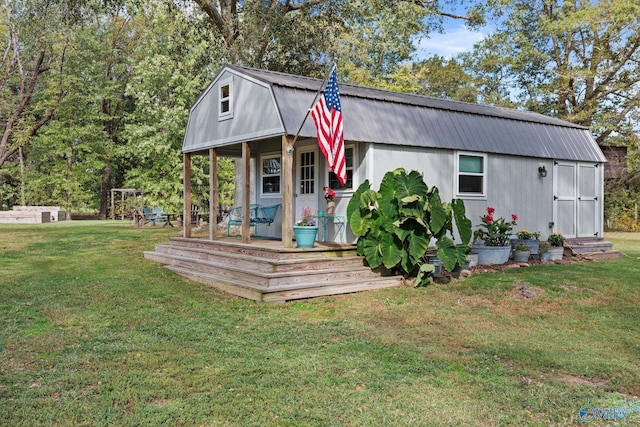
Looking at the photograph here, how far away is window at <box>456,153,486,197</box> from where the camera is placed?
9.90 metres

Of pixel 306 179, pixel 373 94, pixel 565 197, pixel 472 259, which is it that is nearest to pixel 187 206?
pixel 306 179

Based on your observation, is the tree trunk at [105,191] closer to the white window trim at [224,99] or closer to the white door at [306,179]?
the white window trim at [224,99]

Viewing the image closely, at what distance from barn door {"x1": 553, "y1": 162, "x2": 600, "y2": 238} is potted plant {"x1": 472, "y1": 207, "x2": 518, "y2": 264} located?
2.59m

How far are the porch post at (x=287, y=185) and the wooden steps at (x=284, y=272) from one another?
0.29 meters

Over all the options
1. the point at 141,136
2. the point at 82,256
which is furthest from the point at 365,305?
the point at 141,136

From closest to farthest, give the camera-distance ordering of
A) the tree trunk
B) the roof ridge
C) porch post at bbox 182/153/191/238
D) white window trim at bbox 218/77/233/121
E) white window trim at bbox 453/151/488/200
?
the roof ridge
white window trim at bbox 218/77/233/121
white window trim at bbox 453/151/488/200
porch post at bbox 182/153/191/238
the tree trunk

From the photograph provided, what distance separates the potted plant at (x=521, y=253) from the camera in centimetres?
980

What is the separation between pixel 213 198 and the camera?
31.7 feet

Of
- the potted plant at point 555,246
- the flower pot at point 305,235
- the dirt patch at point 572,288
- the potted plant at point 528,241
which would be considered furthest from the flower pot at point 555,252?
the flower pot at point 305,235

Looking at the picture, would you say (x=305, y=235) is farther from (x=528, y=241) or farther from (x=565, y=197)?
(x=565, y=197)

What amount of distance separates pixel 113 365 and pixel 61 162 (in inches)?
1097

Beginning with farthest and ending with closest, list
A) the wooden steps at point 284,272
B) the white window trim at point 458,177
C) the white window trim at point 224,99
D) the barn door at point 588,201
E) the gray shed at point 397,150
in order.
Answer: the barn door at point 588,201 → the white window trim at point 458,177 → the white window trim at point 224,99 → the gray shed at point 397,150 → the wooden steps at point 284,272

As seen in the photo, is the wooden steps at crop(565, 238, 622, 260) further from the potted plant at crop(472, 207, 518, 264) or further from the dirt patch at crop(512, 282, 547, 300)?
the dirt patch at crop(512, 282, 547, 300)

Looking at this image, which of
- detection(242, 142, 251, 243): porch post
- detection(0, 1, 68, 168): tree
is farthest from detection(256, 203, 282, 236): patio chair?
detection(0, 1, 68, 168): tree
